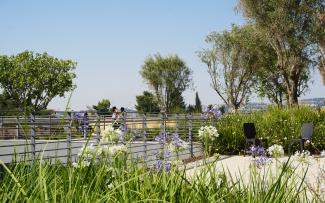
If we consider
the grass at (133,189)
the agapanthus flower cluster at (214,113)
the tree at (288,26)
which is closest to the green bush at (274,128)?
the agapanthus flower cluster at (214,113)

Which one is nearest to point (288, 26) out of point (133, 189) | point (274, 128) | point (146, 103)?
point (274, 128)

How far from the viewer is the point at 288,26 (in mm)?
33250

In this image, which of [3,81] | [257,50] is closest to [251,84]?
[257,50]

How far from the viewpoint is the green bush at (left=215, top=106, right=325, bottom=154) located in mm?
16719

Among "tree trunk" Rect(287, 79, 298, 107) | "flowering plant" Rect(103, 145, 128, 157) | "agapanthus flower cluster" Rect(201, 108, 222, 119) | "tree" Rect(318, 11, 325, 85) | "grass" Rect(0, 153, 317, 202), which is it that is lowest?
"grass" Rect(0, 153, 317, 202)

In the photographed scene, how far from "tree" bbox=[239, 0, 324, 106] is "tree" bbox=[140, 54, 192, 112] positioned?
3150 cm

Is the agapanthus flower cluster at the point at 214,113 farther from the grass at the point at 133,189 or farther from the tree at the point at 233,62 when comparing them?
the tree at the point at 233,62

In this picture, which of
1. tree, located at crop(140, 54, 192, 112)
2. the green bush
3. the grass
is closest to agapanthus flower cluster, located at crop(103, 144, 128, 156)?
the grass

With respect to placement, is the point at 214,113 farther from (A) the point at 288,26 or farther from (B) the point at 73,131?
(A) the point at 288,26

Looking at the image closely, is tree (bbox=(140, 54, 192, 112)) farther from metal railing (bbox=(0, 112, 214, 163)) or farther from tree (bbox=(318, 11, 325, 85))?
metal railing (bbox=(0, 112, 214, 163))

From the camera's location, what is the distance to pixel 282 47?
3384 cm

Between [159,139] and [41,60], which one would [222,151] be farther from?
[41,60]

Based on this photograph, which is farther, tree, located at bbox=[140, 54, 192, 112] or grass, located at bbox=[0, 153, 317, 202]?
tree, located at bbox=[140, 54, 192, 112]

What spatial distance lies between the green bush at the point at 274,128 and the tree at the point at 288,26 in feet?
50.6
